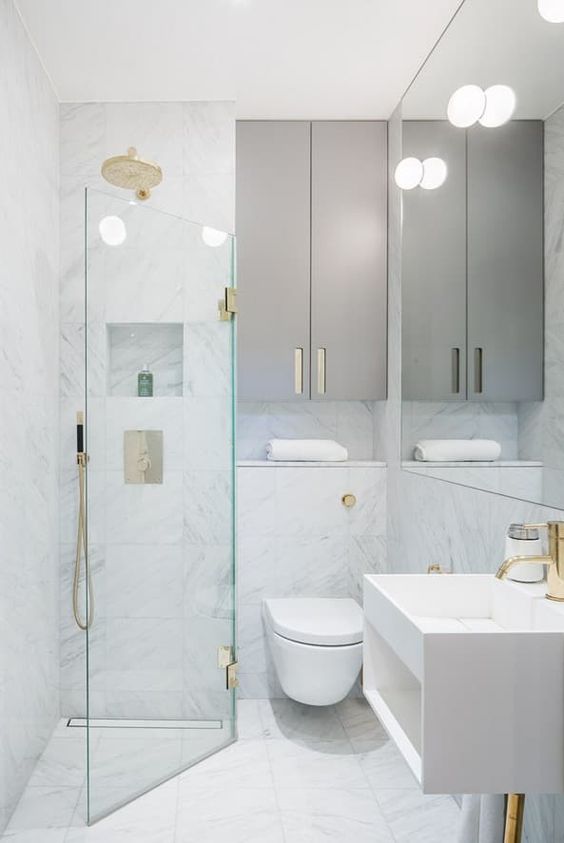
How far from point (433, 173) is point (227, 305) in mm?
890

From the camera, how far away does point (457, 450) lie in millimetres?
2010

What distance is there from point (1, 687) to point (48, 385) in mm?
1117

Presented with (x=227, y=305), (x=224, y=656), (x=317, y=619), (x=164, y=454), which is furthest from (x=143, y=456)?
(x=317, y=619)

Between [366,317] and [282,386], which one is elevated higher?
[366,317]

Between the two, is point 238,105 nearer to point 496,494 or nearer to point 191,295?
point 191,295

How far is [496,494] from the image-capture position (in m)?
1.73

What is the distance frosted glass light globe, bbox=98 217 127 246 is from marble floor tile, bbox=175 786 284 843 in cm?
186

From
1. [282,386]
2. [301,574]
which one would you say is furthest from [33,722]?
[282,386]

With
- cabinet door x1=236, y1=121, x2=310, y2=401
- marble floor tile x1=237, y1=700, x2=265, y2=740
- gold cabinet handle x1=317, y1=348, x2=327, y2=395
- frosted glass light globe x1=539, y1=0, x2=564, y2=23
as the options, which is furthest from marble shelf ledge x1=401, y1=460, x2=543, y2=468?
marble floor tile x1=237, y1=700, x2=265, y2=740

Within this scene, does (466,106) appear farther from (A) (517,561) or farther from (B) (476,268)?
(A) (517,561)

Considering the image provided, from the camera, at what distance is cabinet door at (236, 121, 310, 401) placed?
283 centimetres

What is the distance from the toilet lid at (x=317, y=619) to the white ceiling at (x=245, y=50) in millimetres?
2166

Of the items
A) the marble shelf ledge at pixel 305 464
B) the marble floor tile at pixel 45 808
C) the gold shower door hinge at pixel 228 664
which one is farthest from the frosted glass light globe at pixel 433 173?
the marble floor tile at pixel 45 808

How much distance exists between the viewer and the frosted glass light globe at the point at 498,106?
5.23ft
